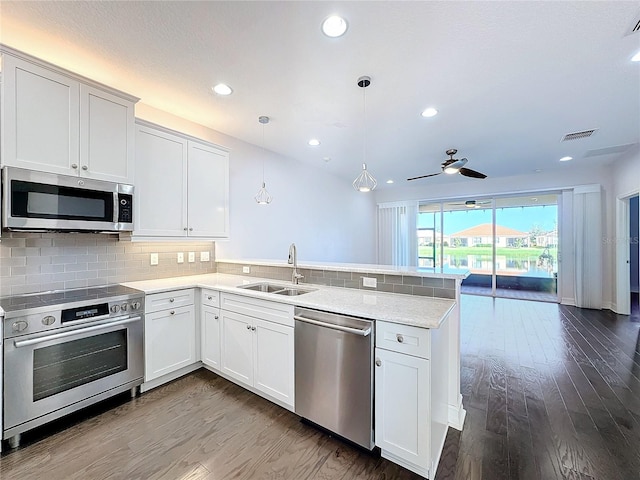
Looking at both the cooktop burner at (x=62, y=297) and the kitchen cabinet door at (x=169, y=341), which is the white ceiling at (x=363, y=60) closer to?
the cooktop burner at (x=62, y=297)

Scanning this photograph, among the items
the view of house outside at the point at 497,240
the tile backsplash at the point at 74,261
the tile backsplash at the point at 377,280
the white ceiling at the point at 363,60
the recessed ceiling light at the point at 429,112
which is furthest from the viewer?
the view of house outside at the point at 497,240

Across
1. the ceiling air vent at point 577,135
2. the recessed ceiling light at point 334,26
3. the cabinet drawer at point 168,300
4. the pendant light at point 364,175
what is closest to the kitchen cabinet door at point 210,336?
the cabinet drawer at point 168,300

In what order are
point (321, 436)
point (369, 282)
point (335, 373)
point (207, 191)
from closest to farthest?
point (335, 373) < point (321, 436) < point (369, 282) < point (207, 191)

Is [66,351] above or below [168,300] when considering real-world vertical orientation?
below

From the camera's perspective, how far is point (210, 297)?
269cm

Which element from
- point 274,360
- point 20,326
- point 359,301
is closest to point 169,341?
point 20,326

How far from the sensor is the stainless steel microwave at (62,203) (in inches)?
73.5

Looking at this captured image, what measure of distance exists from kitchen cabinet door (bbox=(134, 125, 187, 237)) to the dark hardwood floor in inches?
61.4

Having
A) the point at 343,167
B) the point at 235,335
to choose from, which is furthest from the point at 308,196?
the point at 235,335

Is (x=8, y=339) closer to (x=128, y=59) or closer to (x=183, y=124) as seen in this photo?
(x=128, y=59)

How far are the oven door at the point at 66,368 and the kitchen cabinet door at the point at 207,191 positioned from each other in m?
1.20

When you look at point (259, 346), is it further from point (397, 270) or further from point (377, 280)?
A: point (397, 270)

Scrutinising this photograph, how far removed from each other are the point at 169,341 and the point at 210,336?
0.36 m

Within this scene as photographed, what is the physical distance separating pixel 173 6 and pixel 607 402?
4.40 meters
